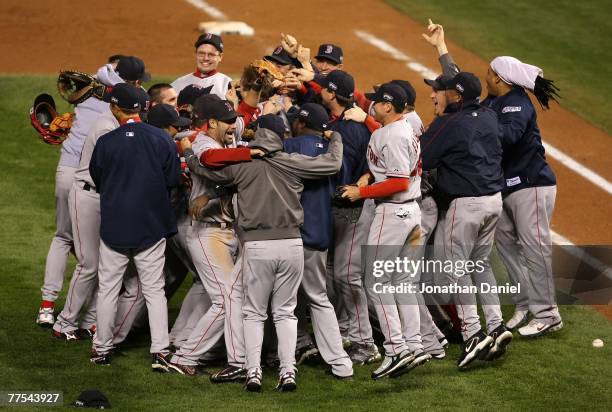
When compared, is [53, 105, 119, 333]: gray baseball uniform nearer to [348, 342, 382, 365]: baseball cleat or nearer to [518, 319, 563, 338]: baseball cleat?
[348, 342, 382, 365]: baseball cleat

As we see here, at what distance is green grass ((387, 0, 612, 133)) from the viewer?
1542cm

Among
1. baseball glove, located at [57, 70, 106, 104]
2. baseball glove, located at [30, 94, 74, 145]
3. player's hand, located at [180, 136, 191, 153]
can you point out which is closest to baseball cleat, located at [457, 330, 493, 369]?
player's hand, located at [180, 136, 191, 153]

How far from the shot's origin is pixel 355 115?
8.77 m

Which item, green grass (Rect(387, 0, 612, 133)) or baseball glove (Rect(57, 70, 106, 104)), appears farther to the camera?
green grass (Rect(387, 0, 612, 133))

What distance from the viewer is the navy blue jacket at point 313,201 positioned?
8.32 metres

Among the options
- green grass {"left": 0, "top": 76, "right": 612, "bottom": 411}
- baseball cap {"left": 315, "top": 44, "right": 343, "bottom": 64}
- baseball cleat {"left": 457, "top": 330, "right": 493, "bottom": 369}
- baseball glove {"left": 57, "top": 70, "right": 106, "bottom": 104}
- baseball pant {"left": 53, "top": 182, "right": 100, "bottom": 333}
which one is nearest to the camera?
green grass {"left": 0, "top": 76, "right": 612, "bottom": 411}

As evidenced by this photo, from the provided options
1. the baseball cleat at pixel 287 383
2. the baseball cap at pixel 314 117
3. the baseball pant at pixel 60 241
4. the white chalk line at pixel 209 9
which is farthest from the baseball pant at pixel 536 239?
the white chalk line at pixel 209 9

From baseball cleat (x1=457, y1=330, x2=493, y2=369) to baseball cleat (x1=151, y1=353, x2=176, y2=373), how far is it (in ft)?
6.58

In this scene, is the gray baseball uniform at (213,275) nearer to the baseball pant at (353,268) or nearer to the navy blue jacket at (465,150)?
the baseball pant at (353,268)

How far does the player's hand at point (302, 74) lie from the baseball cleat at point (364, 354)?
2075 millimetres

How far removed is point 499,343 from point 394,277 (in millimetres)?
879

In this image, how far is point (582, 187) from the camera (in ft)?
42.4

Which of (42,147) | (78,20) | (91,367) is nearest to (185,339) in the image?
(91,367)

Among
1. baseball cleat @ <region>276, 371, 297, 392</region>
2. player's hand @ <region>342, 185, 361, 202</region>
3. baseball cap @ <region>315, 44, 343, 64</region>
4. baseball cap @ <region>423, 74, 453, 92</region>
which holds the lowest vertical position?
baseball cleat @ <region>276, 371, 297, 392</region>
